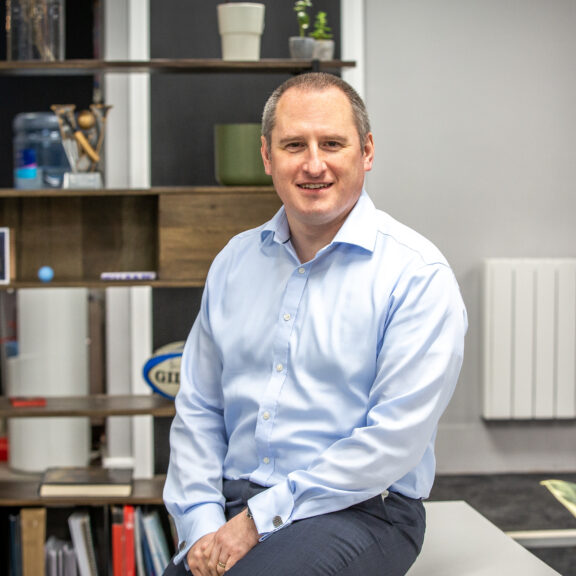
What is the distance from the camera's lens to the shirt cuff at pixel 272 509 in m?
1.42

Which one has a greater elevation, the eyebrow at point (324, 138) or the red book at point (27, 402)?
the eyebrow at point (324, 138)

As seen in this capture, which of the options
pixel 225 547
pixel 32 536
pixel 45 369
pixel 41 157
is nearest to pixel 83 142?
pixel 41 157

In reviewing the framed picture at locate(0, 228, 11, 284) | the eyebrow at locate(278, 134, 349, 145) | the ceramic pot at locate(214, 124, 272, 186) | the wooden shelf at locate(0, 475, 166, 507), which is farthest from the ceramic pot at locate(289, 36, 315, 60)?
the wooden shelf at locate(0, 475, 166, 507)

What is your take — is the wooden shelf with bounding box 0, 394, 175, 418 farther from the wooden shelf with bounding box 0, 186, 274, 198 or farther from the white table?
the white table

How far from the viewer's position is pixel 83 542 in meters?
2.84

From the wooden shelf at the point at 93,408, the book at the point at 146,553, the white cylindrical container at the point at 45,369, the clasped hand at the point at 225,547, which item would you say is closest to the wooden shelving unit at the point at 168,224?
the wooden shelf at the point at 93,408

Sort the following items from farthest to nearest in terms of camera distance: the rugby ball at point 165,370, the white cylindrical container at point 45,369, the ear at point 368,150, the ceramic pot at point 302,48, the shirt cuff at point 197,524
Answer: the white cylindrical container at point 45,369 → the ceramic pot at point 302,48 → the rugby ball at point 165,370 → the ear at point 368,150 → the shirt cuff at point 197,524

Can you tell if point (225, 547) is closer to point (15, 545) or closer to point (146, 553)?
point (146, 553)

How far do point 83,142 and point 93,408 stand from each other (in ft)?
2.87

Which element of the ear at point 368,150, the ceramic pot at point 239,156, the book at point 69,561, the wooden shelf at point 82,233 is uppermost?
the ceramic pot at point 239,156

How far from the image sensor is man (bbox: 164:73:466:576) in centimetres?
142

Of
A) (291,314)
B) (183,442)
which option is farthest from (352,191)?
(183,442)

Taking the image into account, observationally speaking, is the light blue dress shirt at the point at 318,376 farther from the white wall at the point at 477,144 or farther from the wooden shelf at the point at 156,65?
the white wall at the point at 477,144

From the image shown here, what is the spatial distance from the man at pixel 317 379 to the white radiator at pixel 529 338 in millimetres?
2284
